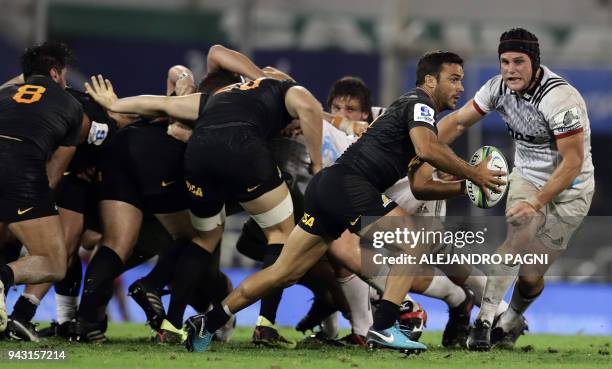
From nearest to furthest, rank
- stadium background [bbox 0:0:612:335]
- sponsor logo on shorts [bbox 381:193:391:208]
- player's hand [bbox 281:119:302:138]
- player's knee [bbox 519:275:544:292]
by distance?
sponsor logo on shorts [bbox 381:193:391:208]
player's knee [bbox 519:275:544:292]
player's hand [bbox 281:119:302:138]
stadium background [bbox 0:0:612:335]

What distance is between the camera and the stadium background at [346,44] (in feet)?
50.0

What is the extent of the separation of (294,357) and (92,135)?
2636 millimetres

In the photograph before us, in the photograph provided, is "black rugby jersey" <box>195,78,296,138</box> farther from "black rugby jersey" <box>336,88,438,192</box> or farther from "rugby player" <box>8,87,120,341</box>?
"rugby player" <box>8,87,120,341</box>

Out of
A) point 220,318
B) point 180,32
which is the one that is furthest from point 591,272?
point 220,318

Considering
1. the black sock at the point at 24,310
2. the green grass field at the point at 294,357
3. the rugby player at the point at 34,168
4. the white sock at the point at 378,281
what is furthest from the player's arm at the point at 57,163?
the white sock at the point at 378,281

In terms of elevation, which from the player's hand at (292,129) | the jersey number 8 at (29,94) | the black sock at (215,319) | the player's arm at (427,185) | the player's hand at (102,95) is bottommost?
the black sock at (215,319)

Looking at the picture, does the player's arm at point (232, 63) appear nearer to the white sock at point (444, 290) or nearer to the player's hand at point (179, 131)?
the player's hand at point (179, 131)

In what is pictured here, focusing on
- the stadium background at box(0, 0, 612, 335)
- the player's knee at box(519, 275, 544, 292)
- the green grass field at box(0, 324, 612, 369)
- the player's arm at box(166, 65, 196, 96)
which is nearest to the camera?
the green grass field at box(0, 324, 612, 369)

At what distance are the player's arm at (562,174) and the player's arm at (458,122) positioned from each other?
0.99m

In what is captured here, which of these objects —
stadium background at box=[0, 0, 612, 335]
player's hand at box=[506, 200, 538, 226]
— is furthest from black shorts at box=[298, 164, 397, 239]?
stadium background at box=[0, 0, 612, 335]

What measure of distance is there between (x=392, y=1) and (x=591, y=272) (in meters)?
6.17

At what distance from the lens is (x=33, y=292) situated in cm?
962

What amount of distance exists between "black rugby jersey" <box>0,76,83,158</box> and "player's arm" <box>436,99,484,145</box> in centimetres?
283

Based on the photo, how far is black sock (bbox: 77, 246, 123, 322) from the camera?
30.3 feet
